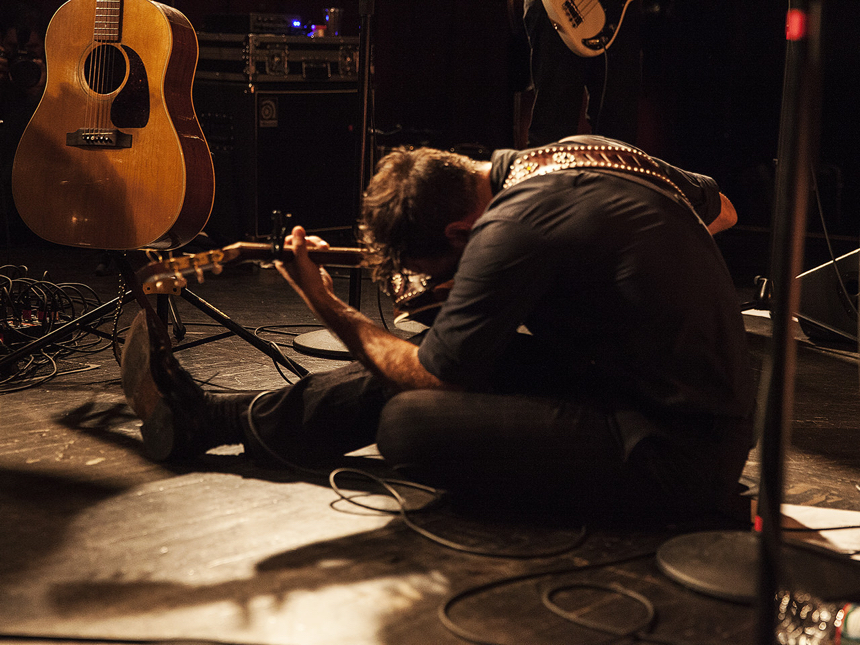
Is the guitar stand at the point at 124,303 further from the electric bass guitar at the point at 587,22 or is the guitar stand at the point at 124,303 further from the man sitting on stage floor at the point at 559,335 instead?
the electric bass guitar at the point at 587,22

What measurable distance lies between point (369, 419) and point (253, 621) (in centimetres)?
62

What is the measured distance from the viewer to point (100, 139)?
8.39 feet

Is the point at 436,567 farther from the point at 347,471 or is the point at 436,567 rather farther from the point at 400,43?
the point at 400,43

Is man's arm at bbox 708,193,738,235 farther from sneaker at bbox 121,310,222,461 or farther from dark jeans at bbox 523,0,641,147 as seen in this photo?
dark jeans at bbox 523,0,641,147

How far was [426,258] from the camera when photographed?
5.88 feet

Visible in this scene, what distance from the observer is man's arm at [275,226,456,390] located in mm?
1773

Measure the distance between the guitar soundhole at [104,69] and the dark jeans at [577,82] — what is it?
172 cm

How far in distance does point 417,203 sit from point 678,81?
5.12 metres

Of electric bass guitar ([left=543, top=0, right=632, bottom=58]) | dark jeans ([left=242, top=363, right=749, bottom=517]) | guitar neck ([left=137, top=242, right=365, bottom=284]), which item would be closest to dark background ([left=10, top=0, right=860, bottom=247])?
electric bass guitar ([left=543, top=0, right=632, bottom=58])

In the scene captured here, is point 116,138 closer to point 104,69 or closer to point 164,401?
point 104,69

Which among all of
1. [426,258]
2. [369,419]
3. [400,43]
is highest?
[400,43]

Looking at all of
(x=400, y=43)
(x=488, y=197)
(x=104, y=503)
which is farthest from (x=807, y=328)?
(x=400, y=43)

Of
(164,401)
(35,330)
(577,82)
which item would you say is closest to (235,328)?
(164,401)

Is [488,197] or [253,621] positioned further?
[488,197]
